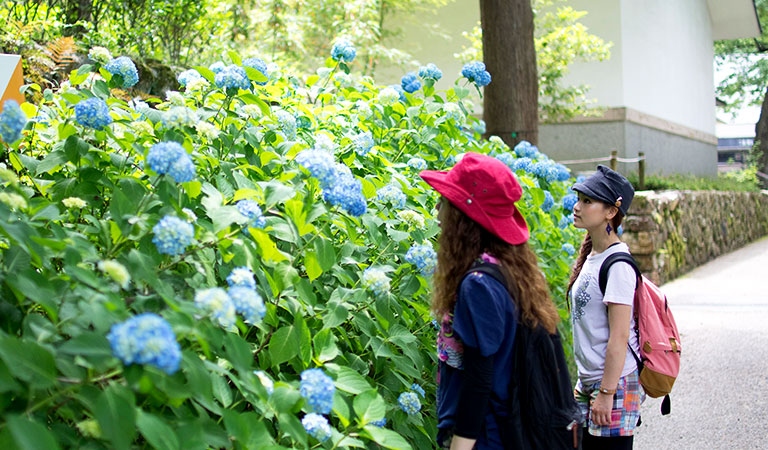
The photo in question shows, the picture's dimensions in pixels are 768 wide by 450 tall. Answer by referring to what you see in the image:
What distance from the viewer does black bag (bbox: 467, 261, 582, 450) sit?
88.9 inches

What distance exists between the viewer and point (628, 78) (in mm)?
15195

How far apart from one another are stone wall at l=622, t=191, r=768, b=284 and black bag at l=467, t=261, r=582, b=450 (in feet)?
31.9

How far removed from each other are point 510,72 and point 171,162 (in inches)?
232

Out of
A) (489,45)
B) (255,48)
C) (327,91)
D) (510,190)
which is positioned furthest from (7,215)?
(255,48)

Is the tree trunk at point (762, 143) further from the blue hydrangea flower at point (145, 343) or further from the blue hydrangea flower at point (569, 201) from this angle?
the blue hydrangea flower at point (145, 343)

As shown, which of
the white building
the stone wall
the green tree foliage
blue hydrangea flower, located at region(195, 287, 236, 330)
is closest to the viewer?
blue hydrangea flower, located at region(195, 287, 236, 330)

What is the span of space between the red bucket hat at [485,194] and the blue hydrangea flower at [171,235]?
0.82 meters

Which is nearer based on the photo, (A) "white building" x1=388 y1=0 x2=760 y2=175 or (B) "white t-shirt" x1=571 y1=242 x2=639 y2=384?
(B) "white t-shirt" x1=571 y1=242 x2=639 y2=384

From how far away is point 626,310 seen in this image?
10.1 feet

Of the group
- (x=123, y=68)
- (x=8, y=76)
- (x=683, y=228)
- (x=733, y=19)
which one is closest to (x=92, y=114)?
(x=123, y=68)

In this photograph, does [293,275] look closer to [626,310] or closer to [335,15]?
[626,310]

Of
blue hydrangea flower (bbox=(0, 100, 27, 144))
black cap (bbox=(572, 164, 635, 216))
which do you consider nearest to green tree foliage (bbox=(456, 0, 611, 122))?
black cap (bbox=(572, 164, 635, 216))

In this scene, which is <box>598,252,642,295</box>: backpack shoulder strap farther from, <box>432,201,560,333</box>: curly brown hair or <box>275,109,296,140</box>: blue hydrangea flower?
<box>275,109,296,140</box>: blue hydrangea flower

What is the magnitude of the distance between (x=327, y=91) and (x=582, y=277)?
1.68m
